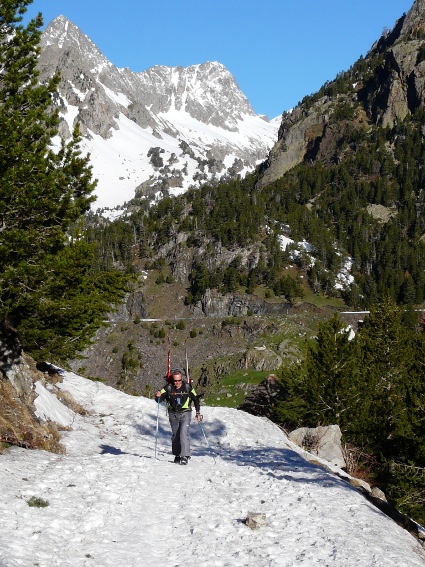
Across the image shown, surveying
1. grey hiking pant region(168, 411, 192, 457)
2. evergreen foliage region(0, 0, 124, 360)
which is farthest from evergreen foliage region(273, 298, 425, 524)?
evergreen foliage region(0, 0, 124, 360)

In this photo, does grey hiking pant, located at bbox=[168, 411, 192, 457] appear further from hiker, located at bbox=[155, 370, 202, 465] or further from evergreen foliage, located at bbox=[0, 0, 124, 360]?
evergreen foliage, located at bbox=[0, 0, 124, 360]

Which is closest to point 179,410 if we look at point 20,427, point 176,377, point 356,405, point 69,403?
point 176,377

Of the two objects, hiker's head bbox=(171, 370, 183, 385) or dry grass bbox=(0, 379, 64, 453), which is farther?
hiker's head bbox=(171, 370, 183, 385)

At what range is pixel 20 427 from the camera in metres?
12.7

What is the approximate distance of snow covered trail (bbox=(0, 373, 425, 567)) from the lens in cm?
738

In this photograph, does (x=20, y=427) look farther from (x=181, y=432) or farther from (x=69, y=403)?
(x=69, y=403)

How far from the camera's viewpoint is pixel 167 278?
5162 inches

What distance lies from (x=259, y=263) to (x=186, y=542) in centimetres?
11885

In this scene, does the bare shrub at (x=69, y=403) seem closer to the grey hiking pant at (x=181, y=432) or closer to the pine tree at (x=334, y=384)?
the grey hiking pant at (x=181, y=432)

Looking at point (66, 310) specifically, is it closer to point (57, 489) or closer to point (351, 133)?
point (57, 489)

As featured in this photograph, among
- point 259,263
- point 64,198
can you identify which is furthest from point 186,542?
point 259,263

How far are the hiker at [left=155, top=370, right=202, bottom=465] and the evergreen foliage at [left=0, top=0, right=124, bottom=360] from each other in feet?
15.6

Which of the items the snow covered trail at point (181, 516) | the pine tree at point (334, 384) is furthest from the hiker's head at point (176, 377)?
the pine tree at point (334, 384)

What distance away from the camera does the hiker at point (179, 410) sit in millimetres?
13477
